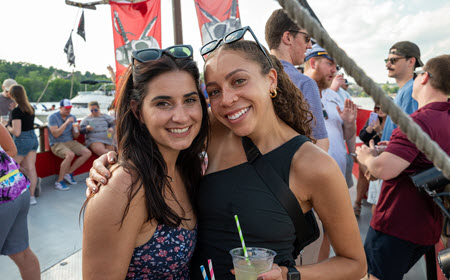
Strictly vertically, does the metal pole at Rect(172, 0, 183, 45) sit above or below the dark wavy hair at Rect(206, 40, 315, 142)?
above

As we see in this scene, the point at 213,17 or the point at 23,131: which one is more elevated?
the point at 213,17

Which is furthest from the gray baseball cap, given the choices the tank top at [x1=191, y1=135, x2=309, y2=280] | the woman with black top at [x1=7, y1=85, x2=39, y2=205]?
the woman with black top at [x1=7, y1=85, x2=39, y2=205]

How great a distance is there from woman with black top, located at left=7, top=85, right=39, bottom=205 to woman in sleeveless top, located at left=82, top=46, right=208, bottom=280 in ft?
15.0

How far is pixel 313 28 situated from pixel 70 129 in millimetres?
7484

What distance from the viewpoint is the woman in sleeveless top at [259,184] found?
1.41 metres

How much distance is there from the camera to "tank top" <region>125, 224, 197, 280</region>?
4.75ft

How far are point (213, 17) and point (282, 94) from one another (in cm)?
432

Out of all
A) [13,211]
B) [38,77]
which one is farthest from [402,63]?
[38,77]

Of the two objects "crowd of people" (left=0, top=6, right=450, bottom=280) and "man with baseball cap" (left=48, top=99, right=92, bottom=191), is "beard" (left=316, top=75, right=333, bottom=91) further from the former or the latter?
"man with baseball cap" (left=48, top=99, right=92, bottom=191)

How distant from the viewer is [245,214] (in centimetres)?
145

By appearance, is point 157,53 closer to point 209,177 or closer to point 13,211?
point 209,177

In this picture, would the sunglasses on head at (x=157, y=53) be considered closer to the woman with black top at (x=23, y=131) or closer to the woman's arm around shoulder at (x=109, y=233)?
the woman's arm around shoulder at (x=109, y=233)

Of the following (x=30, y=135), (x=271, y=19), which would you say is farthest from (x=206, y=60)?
(x=30, y=135)

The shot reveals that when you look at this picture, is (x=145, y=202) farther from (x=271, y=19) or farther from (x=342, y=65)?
(x=271, y=19)
